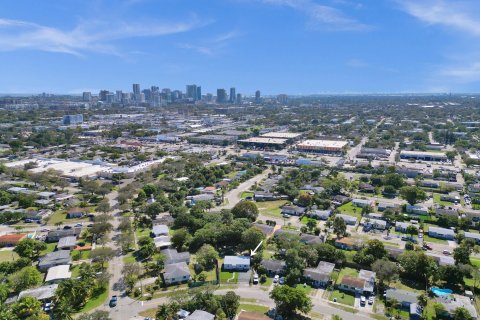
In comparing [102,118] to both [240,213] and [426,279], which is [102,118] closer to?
[240,213]

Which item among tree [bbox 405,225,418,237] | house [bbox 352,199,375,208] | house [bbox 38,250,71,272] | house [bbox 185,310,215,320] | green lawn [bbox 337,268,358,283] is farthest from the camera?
house [bbox 352,199,375,208]

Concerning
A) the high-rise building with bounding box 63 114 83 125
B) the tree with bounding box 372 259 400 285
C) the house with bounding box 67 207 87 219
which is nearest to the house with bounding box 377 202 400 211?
the tree with bounding box 372 259 400 285

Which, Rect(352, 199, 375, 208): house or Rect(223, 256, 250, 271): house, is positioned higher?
Rect(352, 199, 375, 208): house

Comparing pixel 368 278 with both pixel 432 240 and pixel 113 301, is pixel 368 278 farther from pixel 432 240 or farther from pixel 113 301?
pixel 113 301

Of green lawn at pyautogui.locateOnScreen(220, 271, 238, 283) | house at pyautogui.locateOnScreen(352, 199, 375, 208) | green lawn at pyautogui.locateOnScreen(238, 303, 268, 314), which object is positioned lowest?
green lawn at pyautogui.locateOnScreen(238, 303, 268, 314)

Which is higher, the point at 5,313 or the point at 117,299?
the point at 5,313

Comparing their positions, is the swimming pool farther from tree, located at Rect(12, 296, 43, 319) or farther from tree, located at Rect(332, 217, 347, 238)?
tree, located at Rect(12, 296, 43, 319)

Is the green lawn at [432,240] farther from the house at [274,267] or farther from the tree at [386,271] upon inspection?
the house at [274,267]

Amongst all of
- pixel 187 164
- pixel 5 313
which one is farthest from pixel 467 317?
pixel 187 164
